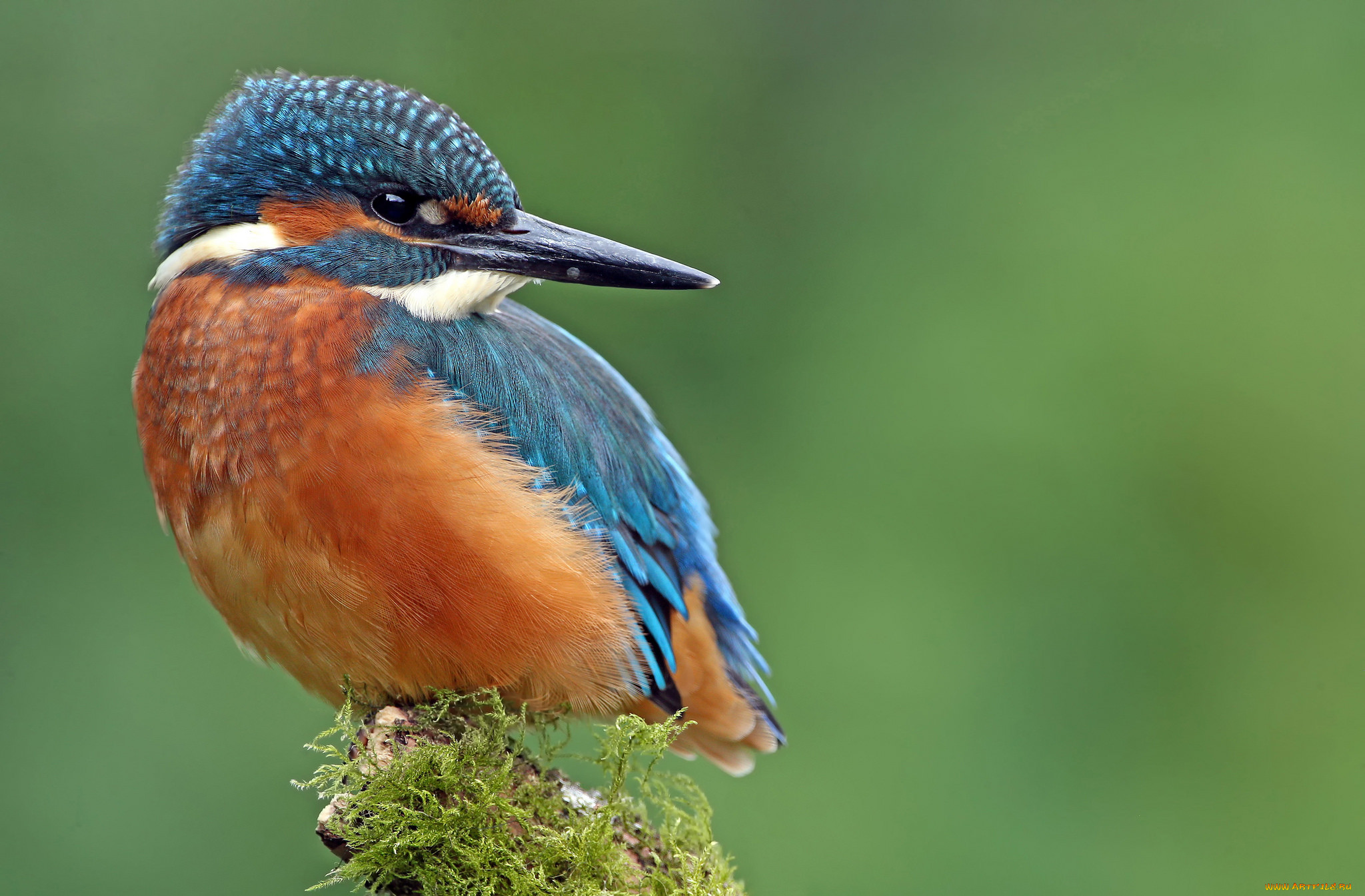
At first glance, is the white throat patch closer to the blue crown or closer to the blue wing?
the blue wing

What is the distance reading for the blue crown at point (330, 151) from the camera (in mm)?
2535

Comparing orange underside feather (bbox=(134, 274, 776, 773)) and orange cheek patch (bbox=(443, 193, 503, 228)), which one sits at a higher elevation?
orange cheek patch (bbox=(443, 193, 503, 228))

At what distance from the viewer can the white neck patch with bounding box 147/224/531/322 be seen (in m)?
2.57

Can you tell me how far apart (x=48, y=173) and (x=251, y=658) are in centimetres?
285

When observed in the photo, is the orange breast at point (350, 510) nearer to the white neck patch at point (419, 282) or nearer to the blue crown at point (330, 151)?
the white neck patch at point (419, 282)

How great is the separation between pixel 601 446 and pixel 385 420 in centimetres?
52

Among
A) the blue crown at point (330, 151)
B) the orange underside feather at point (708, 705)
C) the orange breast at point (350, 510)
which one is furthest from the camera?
the orange underside feather at point (708, 705)

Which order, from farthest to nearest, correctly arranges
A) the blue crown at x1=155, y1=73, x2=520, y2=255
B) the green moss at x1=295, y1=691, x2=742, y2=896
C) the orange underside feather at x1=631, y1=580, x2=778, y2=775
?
the orange underside feather at x1=631, y1=580, x2=778, y2=775
the blue crown at x1=155, y1=73, x2=520, y2=255
the green moss at x1=295, y1=691, x2=742, y2=896

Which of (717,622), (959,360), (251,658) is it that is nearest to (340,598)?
(251,658)

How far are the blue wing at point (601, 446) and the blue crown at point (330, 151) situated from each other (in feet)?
0.86

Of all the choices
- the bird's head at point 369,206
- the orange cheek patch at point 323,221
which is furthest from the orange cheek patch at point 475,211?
the orange cheek patch at point 323,221

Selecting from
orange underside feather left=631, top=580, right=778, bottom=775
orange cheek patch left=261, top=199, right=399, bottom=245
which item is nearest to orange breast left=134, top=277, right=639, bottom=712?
orange cheek patch left=261, top=199, right=399, bottom=245

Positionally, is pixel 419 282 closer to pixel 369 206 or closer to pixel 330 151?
pixel 369 206

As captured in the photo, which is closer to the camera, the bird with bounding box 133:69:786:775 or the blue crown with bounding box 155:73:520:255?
the bird with bounding box 133:69:786:775
